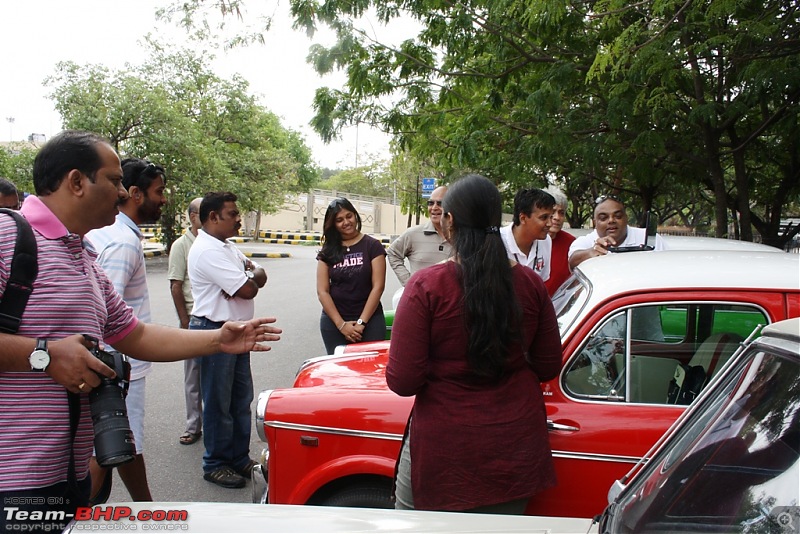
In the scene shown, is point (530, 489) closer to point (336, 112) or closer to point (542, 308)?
point (542, 308)

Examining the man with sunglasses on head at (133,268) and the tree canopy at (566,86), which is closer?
the man with sunglasses on head at (133,268)

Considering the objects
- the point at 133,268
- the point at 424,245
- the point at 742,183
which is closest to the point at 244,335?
the point at 133,268

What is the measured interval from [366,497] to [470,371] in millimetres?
1028

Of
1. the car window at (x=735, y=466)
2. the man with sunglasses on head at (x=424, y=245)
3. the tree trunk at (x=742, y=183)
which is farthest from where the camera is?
the tree trunk at (x=742, y=183)

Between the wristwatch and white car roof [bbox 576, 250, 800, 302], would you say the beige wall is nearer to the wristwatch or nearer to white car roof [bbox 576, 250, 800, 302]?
white car roof [bbox 576, 250, 800, 302]

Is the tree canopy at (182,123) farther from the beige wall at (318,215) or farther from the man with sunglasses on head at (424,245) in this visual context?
the beige wall at (318,215)

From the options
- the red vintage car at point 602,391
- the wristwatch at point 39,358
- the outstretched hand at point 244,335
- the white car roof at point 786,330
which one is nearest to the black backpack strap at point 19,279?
the wristwatch at point 39,358

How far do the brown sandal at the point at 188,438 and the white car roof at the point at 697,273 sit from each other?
3.68 m

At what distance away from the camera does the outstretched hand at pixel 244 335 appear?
7.82ft

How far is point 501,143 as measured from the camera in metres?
9.52

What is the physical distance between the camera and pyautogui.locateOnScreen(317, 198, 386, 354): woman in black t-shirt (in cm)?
499

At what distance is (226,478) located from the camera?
4445 millimetres

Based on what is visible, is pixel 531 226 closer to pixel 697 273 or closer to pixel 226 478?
pixel 697 273

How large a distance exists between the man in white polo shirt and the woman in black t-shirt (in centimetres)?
64
